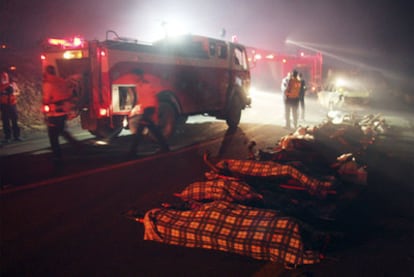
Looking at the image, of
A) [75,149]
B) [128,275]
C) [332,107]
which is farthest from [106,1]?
[128,275]

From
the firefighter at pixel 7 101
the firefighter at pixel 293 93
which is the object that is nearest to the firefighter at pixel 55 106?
the firefighter at pixel 7 101

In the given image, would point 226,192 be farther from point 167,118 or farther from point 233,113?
point 233,113

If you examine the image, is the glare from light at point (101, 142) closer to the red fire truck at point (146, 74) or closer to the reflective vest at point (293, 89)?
the red fire truck at point (146, 74)

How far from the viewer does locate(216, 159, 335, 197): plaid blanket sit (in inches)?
182

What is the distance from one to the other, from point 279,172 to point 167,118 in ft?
18.7

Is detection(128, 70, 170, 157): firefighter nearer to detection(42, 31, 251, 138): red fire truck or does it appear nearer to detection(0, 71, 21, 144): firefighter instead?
detection(42, 31, 251, 138): red fire truck

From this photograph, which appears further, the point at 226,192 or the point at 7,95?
the point at 7,95

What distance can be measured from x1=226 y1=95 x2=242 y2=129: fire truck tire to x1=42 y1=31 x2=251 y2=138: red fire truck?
0.10 feet

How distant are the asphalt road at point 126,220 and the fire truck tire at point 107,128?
2.20 feet

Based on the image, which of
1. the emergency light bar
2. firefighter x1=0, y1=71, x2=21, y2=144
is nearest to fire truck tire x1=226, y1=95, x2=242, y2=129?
the emergency light bar

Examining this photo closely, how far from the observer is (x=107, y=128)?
968cm

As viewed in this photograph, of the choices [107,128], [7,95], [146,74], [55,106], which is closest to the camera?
[55,106]

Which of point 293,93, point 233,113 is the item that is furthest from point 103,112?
point 293,93

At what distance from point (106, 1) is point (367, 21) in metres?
30.8
